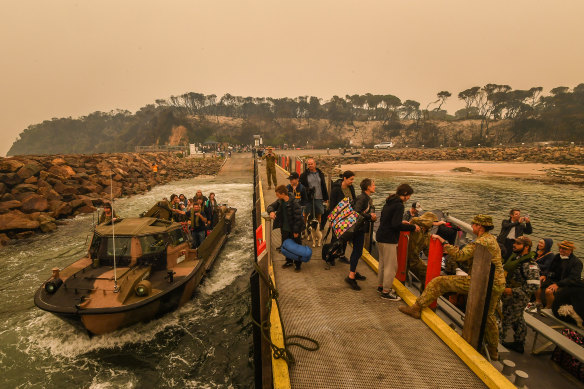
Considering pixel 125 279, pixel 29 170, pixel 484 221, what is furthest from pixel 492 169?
pixel 29 170

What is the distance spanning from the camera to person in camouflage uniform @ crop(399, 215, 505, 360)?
13.1 feet

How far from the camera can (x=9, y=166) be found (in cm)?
2150

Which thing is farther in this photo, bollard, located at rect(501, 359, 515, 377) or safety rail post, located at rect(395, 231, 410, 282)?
safety rail post, located at rect(395, 231, 410, 282)

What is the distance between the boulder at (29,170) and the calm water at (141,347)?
1463 centimetres

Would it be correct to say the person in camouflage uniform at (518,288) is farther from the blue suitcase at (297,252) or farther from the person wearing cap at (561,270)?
the blue suitcase at (297,252)

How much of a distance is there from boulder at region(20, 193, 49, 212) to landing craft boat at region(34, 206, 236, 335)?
50.8 feet

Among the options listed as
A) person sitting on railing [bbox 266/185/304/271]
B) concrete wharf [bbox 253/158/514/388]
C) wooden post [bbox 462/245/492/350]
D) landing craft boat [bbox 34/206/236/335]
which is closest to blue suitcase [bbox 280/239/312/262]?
person sitting on railing [bbox 266/185/304/271]

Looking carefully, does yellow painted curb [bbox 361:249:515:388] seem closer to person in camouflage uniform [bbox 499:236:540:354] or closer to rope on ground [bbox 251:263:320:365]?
person in camouflage uniform [bbox 499:236:540:354]

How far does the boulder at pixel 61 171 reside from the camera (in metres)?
24.5

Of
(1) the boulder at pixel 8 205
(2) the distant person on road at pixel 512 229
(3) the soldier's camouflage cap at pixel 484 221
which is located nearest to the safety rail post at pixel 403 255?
(3) the soldier's camouflage cap at pixel 484 221

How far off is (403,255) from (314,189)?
3.14 metres

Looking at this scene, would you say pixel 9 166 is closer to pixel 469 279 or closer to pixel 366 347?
pixel 366 347

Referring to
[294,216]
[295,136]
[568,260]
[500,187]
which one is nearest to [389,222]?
[294,216]

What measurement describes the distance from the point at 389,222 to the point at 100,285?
680 cm
